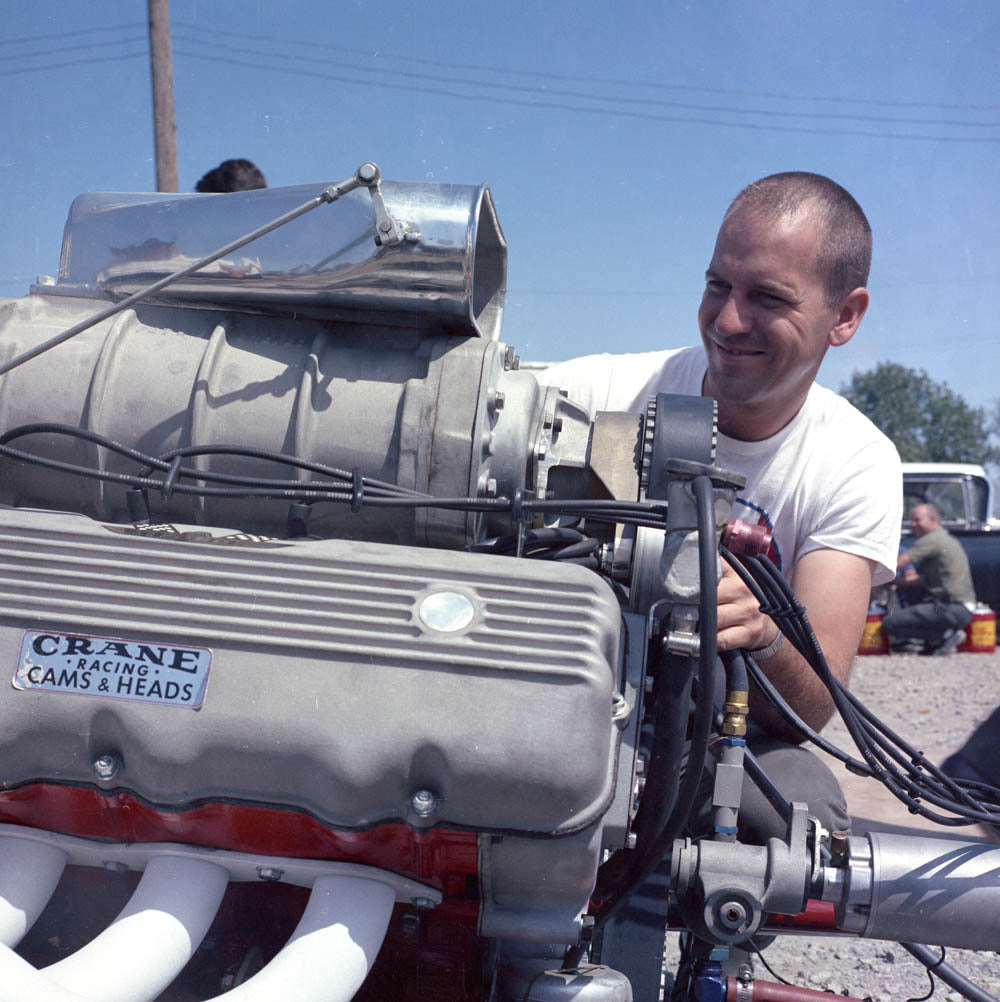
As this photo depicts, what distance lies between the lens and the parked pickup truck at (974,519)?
32.8ft

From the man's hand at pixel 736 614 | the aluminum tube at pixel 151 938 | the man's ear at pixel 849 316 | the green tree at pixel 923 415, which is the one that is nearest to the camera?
the aluminum tube at pixel 151 938

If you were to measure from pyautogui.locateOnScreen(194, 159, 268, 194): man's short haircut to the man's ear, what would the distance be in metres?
2.36

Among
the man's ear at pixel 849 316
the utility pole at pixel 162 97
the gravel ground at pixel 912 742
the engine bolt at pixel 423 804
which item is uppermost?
the utility pole at pixel 162 97

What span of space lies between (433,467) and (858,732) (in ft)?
2.47

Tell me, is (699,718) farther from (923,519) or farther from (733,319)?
(923,519)

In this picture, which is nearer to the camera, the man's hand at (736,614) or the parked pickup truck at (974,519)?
the man's hand at (736,614)

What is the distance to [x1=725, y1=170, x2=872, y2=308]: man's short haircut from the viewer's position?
2035 mm

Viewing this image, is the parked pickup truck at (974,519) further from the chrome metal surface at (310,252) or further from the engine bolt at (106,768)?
the engine bolt at (106,768)

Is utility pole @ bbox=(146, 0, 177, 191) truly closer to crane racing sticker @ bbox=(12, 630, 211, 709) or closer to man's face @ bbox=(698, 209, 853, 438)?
man's face @ bbox=(698, 209, 853, 438)

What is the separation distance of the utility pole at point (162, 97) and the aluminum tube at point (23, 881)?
5.96m

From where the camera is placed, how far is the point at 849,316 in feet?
7.28

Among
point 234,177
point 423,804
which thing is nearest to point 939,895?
point 423,804

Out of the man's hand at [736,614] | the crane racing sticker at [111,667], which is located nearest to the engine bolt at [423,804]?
the crane racing sticker at [111,667]

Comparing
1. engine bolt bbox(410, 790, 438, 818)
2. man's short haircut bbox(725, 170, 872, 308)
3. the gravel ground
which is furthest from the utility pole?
engine bolt bbox(410, 790, 438, 818)
